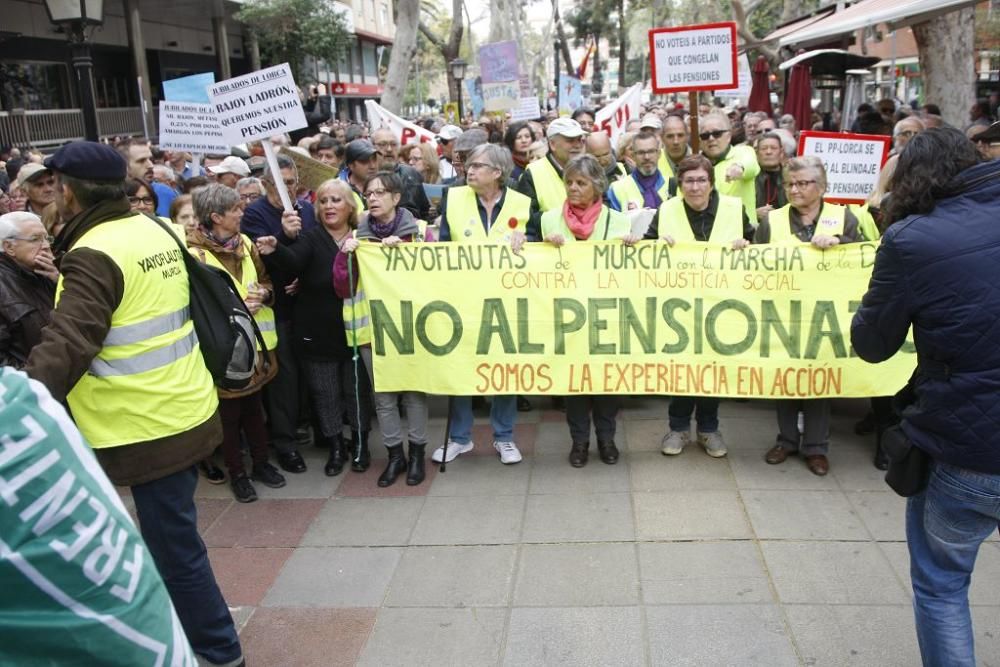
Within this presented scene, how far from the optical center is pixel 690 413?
543 cm

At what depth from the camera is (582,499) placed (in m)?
4.86

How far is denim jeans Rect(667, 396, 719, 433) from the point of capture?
5391 mm

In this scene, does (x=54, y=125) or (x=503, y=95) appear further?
(x=54, y=125)

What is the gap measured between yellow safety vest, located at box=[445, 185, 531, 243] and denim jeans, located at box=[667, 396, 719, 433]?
1452mm

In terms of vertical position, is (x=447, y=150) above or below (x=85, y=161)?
above

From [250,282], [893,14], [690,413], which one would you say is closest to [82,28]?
[250,282]

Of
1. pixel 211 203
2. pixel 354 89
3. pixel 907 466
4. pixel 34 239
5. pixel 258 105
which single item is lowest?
pixel 907 466

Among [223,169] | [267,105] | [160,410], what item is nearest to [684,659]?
[160,410]

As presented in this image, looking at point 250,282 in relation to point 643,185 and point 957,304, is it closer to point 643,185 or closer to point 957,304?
point 643,185

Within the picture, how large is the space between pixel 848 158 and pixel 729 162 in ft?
3.36

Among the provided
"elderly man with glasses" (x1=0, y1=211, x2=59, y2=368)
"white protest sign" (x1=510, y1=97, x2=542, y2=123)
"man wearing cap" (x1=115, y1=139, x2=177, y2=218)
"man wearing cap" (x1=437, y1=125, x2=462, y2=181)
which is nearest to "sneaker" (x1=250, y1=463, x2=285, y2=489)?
"elderly man with glasses" (x1=0, y1=211, x2=59, y2=368)

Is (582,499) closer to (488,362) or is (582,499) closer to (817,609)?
(488,362)

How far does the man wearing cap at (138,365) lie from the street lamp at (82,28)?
391 cm

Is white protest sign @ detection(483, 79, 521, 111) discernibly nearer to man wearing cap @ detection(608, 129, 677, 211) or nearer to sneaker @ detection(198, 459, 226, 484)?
man wearing cap @ detection(608, 129, 677, 211)
